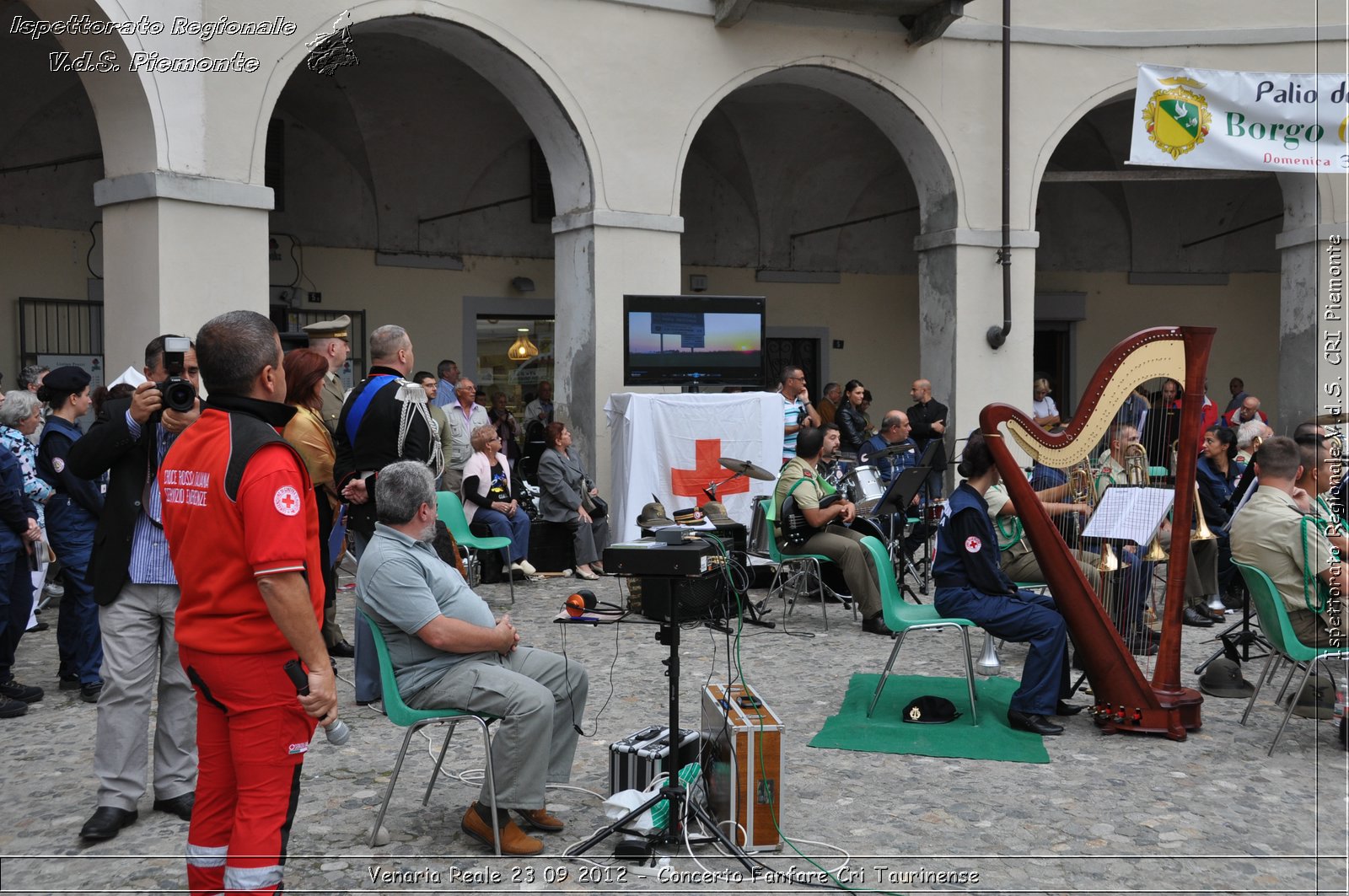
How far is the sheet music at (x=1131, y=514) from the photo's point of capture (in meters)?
5.84

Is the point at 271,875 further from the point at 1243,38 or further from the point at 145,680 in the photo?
the point at 1243,38

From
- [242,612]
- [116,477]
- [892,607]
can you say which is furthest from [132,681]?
[892,607]

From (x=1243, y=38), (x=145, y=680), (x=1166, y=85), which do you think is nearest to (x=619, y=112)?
(x=1166, y=85)

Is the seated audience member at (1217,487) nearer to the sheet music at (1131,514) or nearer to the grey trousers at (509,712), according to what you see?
the sheet music at (1131,514)

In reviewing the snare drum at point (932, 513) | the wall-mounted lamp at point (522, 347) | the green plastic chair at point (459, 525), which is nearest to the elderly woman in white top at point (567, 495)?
the green plastic chair at point (459, 525)

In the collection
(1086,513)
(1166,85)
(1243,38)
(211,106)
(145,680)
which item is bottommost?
(145,680)

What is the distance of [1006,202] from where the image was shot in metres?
12.6

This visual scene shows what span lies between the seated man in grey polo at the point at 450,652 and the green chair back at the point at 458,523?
336 cm

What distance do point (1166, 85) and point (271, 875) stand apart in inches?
456

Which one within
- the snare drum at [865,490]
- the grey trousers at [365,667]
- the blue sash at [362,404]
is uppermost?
the blue sash at [362,404]

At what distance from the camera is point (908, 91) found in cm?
1236

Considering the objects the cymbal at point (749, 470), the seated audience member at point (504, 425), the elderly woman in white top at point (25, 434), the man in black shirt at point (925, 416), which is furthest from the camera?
the seated audience member at point (504, 425)

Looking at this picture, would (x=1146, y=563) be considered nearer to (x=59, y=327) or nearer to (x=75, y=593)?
(x=75, y=593)

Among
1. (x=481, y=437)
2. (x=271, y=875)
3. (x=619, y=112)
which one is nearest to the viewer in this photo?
(x=271, y=875)
